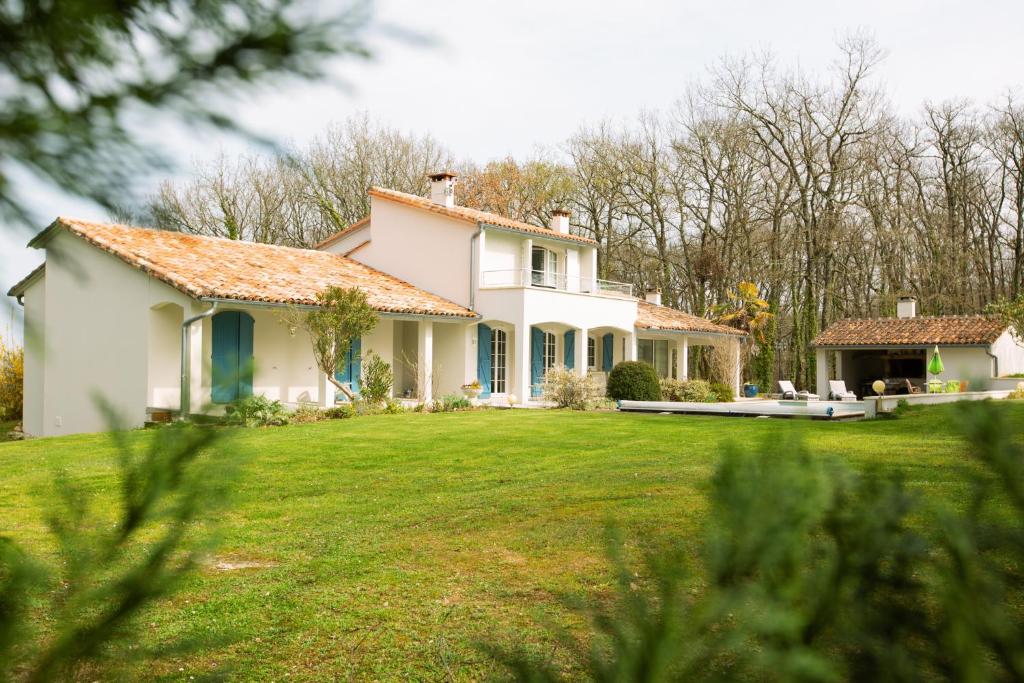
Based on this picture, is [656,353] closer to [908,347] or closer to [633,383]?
[633,383]

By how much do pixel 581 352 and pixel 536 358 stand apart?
147 centimetres

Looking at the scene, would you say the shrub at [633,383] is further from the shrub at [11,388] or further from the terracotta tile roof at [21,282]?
the terracotta tile roof at [21,282]

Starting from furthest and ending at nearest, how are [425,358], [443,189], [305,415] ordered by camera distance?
[443,189] → [425,358] → [305,415]

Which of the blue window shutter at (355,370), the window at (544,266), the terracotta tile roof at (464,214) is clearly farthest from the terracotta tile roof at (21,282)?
the window at (544,266)

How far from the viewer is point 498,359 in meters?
26.2

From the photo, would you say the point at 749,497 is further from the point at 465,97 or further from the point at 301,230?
the point at 301,230

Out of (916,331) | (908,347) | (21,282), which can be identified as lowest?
(21,282)

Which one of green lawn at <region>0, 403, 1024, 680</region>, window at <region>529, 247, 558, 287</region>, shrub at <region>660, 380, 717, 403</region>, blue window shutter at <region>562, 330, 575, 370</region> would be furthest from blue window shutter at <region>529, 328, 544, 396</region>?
green lawn at <region>0, 403, 1024, 680</region>

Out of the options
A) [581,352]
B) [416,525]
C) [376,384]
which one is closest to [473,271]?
[581,352]

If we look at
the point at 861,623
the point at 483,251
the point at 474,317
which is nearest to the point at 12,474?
the point at 861,623

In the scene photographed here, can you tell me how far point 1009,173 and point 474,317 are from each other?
998 inches

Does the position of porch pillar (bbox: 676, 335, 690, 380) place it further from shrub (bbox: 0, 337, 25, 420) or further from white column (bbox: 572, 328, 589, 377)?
shrub (bbox: 0, 337, 25, 420)

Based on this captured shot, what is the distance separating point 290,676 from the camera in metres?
4.72

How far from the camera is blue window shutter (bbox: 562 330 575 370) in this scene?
2805cm
